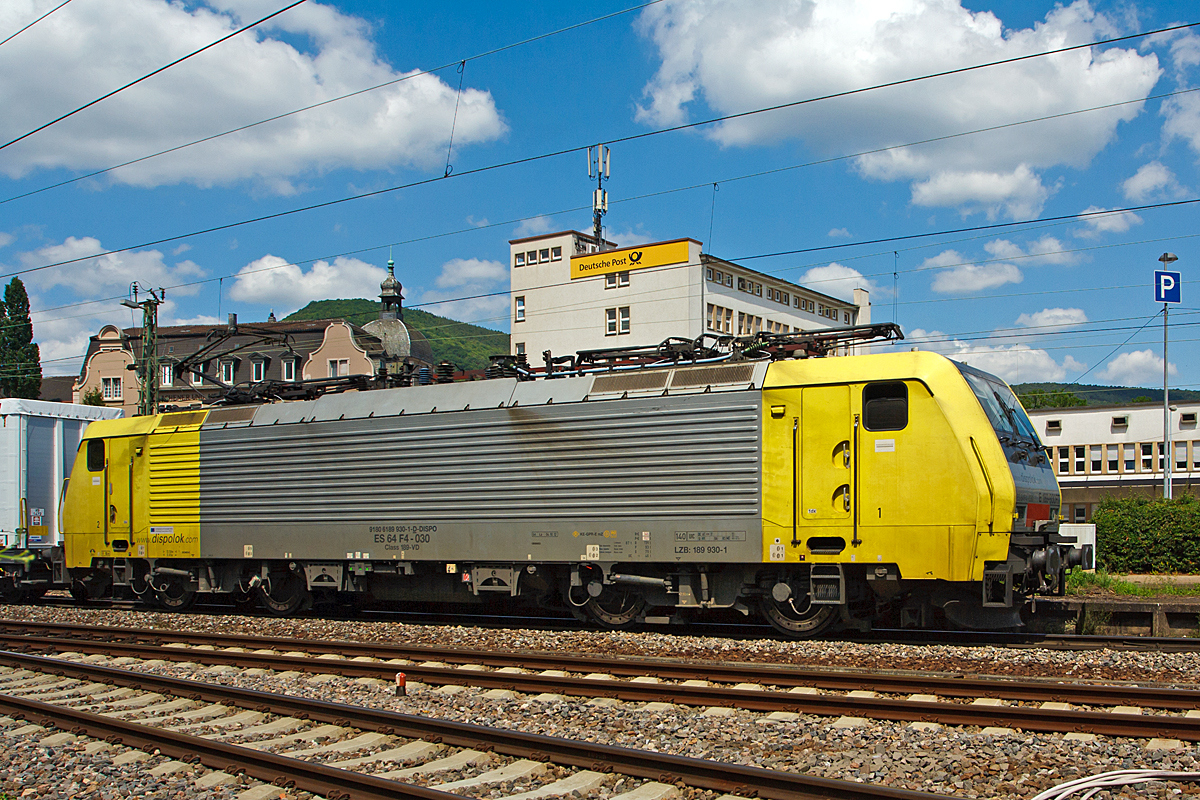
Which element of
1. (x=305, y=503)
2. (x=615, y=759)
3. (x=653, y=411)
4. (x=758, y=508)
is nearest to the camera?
(x=615, y=759)

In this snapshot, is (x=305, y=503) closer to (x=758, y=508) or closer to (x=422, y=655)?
(x=422, y=655)

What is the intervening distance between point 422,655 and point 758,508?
14.4 ft

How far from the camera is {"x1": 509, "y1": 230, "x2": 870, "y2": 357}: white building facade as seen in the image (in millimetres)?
54375

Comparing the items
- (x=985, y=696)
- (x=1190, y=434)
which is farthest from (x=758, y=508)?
(x=1190, y=434)

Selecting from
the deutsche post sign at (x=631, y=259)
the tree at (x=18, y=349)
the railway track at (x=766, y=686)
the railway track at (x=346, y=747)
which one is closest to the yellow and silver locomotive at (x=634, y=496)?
the railway track at (x=766, y=686)

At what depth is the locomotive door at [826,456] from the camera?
11203 millimetres

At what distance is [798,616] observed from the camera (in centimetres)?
1182

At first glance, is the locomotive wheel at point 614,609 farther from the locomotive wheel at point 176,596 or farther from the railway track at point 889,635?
the locomotive wheel at point 176,596

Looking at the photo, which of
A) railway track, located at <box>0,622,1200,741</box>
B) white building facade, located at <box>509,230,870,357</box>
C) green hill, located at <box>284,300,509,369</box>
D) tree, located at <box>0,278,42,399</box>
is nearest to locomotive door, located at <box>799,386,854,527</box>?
railway track, located at <box>0,622,1200,741</box>

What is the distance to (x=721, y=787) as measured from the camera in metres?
6.18

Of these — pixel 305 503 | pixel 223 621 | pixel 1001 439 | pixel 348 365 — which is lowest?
pixel 223 621

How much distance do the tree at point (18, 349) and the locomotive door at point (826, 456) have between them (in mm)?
72226

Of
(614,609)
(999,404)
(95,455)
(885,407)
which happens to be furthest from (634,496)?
(95,455)

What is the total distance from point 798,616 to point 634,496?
8.39ft
